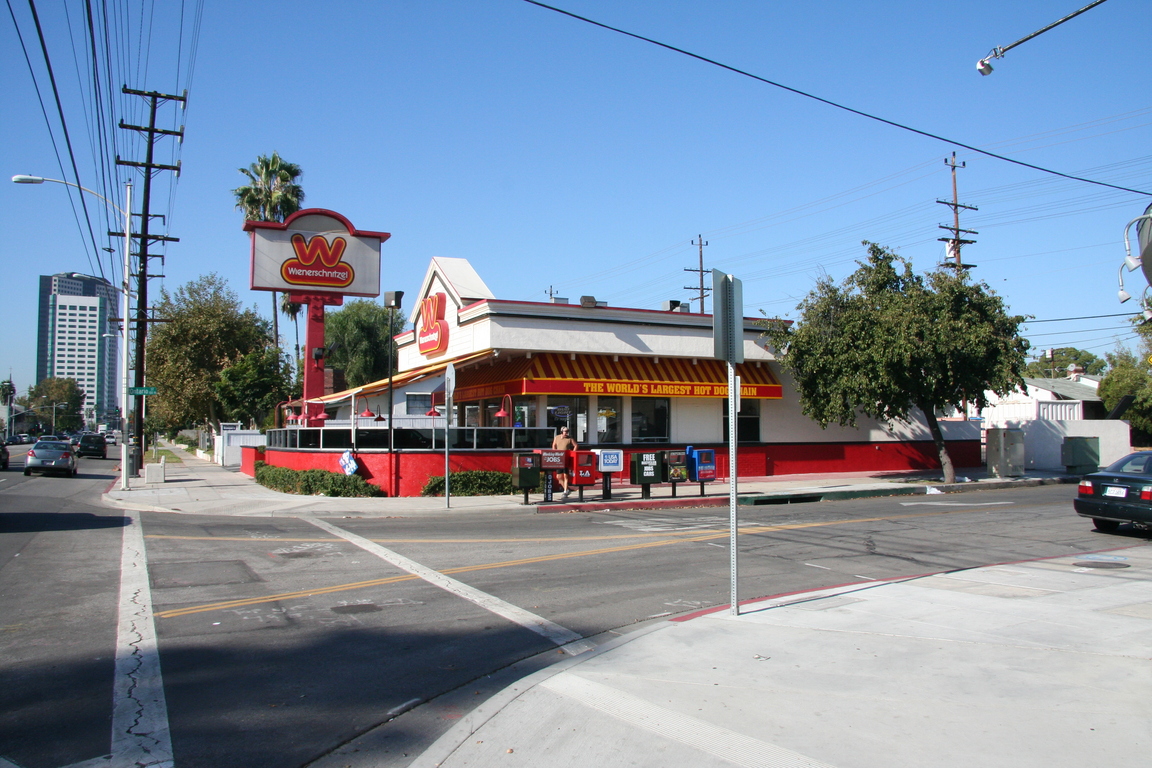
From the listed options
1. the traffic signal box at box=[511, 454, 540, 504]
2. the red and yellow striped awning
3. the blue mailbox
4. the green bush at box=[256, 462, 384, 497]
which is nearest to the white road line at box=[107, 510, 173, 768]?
the traffic signal box at box=[511, 454, 540, 504]

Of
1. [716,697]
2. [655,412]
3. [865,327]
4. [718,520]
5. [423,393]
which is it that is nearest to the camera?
[716,697]

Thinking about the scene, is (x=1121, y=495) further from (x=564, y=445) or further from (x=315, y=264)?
(x=315, y=264)

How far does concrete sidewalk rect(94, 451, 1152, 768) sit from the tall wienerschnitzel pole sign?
2237 centimetres

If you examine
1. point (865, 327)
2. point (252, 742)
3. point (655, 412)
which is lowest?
point (252, 742)

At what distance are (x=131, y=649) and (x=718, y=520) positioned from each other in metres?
11.6

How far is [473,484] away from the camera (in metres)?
21.1

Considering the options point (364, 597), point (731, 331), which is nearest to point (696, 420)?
point (364, 597)

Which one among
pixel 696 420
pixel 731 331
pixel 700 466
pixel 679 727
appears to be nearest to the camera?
pixel 679 727

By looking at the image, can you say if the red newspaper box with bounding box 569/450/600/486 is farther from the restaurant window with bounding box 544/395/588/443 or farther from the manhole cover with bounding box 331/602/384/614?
the manhole cover with bounding box 331/602/384/614

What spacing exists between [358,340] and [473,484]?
44097 millimetres

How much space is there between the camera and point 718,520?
16250mm

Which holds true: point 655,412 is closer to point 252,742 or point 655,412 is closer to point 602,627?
point 602,627

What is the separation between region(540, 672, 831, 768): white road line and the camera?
4281 millimetres

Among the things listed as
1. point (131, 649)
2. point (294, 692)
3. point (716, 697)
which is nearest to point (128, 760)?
point (294, 692)
